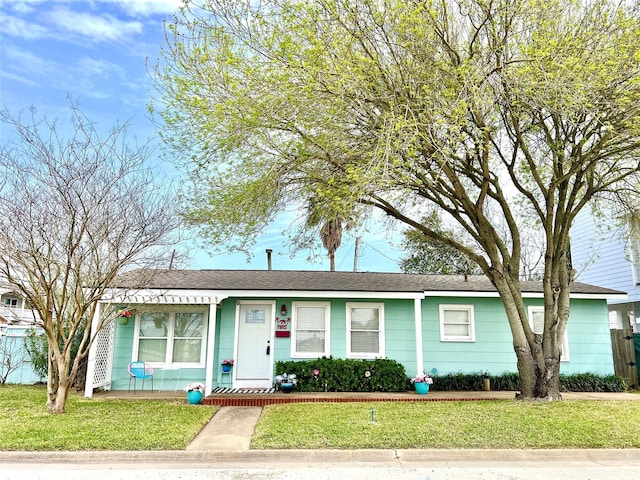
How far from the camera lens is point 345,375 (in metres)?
11.0

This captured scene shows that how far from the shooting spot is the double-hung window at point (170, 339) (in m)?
11.4

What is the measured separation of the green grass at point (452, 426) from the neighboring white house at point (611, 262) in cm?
761

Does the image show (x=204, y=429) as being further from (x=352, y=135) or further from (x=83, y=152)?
(x=352, y=135)

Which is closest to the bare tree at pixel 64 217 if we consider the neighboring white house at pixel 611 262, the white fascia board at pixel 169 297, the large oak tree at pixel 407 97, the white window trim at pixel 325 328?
the large oak tree at pixel 407 97

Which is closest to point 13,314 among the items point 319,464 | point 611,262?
point 319,464

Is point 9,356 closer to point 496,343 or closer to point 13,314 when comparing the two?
point 13,314

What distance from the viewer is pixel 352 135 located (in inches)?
348

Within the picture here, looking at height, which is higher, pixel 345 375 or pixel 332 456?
pixel 345 375

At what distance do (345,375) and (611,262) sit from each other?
11446 millimetres

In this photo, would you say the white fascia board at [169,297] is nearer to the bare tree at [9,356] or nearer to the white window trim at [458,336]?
the bare tree at [9,356]

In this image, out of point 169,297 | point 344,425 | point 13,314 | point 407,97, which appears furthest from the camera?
point 169,297

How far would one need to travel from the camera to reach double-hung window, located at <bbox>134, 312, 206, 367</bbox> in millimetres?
11383

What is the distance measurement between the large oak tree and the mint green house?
263 centimetres

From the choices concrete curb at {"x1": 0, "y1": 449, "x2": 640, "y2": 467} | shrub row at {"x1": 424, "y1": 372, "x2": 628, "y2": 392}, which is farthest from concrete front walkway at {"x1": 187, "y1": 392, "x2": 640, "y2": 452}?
shrub row at {"x1": 424, "y1": 372, "x2": 628, "y2": 392}
